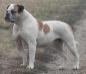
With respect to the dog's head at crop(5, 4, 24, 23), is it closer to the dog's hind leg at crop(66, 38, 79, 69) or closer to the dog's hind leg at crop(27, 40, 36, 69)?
the dog's hind leg at crop(27, 40, 36, 69)

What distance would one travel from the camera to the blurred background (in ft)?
40.5

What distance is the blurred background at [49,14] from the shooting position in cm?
1234

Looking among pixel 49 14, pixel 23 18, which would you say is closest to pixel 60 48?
pixel 23 18

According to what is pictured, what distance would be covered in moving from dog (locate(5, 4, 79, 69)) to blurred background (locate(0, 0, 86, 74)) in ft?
3.57

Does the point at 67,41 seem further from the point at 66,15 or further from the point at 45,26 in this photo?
the point at 66,15

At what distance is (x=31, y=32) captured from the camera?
9.90 meters

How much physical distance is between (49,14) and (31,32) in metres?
6.22

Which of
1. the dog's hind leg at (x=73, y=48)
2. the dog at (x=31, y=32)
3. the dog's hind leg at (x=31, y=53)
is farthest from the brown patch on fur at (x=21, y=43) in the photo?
the dog's hind leg at (x=73, y=48)

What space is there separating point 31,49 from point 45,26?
730 millimetres

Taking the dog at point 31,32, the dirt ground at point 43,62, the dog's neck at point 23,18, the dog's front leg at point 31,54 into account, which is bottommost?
the dirt ground at point 43,62

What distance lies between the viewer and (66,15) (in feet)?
52.0

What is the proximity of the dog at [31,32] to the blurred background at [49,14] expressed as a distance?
1.09 metres

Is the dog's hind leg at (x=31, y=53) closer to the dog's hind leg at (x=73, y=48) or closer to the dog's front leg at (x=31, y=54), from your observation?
the dog's front leg at (x=31, y=54)

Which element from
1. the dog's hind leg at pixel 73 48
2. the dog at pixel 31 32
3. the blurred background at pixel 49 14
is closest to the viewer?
the dog at pixel 31 32
